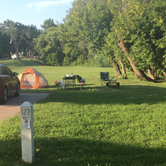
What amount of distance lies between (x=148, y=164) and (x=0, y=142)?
110 inches

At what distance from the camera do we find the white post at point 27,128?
3379 millimetres

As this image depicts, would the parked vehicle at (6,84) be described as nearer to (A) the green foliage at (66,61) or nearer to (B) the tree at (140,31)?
(B) the tree at (140,31)

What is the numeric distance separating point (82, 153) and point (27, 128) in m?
1.16

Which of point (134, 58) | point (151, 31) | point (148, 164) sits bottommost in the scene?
point (148, 164)

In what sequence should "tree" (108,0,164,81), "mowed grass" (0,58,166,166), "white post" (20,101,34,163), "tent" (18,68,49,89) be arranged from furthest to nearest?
"tree" (108,0,164,81)
"tent" (18,68,49,89)
"mowed grass" (0,58,166,166)
"white post" (20,101,34,163)

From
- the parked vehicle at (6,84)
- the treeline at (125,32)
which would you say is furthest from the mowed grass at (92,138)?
the treeline at (125,32)

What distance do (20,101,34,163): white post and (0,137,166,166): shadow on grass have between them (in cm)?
24

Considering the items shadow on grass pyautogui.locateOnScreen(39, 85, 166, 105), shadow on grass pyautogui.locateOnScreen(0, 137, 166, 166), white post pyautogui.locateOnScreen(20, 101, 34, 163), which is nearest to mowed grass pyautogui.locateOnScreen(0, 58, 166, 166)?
shadow on grass pyautogui.locateOnScreen(0, 137, 166, 166)

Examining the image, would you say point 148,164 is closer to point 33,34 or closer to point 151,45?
point 151,45

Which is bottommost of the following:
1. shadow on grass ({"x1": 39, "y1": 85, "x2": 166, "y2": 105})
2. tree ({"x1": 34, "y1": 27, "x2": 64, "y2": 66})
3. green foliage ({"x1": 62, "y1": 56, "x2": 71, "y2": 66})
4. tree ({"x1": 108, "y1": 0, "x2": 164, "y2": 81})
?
shadow on grass ({"x1": 39, "y1": 85, "x2": 166, "y2": 105})

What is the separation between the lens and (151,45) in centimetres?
2133

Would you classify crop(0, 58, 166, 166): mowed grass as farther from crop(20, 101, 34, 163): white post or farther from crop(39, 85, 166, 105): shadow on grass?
crop(39, 85, 166, 105): shadow on grass

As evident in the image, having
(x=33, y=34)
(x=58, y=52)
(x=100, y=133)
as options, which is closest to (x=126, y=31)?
(x=100, y=133)

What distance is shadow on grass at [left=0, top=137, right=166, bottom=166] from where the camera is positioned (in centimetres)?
364
